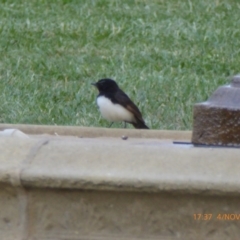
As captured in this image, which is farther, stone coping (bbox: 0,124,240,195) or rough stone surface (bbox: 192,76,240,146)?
rough stone surface (bbox: 192,76,240,146)

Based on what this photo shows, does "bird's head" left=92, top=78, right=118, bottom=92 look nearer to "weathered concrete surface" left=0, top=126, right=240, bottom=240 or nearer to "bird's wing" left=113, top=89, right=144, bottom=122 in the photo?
"bird's wing" left=113, top=89, right=144, bottom=122

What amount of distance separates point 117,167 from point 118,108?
12.3ft

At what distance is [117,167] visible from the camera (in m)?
2.77

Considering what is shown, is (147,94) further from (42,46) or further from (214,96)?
(214,96)

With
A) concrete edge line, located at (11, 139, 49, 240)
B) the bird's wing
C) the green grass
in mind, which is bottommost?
the green grass

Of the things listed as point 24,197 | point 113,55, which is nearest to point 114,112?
point 113,55

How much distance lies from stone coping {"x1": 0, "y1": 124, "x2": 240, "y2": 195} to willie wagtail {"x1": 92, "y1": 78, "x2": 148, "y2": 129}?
349cm

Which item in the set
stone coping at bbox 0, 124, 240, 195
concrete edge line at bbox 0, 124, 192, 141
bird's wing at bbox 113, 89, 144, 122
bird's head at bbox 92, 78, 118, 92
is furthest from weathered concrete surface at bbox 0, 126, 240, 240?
bird's head at bbox 92, 78, 118, 92

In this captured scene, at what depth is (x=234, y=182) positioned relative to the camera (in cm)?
267

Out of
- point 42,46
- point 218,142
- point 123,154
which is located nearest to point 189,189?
point 123,154

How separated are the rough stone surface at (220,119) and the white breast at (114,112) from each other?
3.03 meters

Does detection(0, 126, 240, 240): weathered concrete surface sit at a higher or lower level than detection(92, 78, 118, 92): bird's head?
higher

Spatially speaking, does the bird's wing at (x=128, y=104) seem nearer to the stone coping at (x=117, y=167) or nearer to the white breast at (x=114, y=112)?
the white breast at (x=114, y=112)

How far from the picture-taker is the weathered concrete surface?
107 inches
